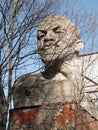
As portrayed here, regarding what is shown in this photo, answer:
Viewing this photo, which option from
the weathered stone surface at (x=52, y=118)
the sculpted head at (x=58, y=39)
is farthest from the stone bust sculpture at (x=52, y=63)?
the weathered stone surface at (x=52, y=118)

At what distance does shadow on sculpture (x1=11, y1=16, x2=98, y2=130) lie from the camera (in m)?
5.27

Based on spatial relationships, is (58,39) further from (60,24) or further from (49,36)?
(60,24)

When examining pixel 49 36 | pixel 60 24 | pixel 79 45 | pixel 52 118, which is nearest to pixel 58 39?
pixel 49 36

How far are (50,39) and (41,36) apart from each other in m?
0.26

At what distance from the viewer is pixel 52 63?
19.2 feet

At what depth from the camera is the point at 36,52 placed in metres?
6.07

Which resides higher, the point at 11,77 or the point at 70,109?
the point at 11,77

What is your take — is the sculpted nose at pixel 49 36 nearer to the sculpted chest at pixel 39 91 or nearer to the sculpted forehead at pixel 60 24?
the sculpted forehead at pixel 60 24

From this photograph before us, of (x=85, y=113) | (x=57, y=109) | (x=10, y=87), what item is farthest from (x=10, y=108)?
(x=85, y=113)

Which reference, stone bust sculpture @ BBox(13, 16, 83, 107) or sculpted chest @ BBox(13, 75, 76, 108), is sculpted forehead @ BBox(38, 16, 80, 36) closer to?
stone bust sculpture @ BBox(13, 16, 83, 107)

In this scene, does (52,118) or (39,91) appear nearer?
(52,118)

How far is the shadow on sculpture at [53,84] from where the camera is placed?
5.27m

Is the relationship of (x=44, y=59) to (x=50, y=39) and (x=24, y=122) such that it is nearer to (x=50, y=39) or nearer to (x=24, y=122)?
(x=50, y=39)

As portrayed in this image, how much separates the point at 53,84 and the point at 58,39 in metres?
0.94
